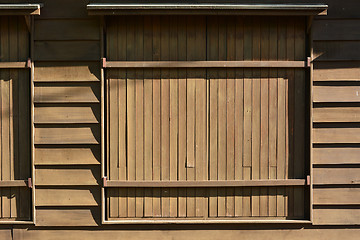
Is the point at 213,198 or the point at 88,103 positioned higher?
the point at 88,103

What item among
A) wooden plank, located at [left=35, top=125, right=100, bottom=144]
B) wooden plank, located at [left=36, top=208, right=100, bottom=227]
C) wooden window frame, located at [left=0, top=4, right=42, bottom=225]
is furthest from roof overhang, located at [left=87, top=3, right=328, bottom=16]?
wooden plank, located at [left=36, top=208, right=100, bottom=227]

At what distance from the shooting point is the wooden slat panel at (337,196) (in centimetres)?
461

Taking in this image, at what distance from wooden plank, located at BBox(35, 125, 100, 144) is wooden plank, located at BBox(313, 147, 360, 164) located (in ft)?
7.42

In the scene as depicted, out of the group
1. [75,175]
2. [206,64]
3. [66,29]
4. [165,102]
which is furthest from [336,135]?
[66,29]

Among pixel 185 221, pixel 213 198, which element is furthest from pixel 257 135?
pixel 185 221

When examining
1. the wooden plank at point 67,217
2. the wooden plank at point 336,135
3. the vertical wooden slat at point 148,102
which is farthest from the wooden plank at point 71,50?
the wooden plank at point 336,135

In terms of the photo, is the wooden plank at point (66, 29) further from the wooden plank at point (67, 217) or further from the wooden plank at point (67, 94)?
the wooden plank at point (67, 217)

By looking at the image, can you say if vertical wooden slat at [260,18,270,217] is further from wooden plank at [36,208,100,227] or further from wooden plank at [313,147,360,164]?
wooden plank at [36,208,100,227]

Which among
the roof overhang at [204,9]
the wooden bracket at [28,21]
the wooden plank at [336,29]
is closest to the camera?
the roof overhang at [204,9]

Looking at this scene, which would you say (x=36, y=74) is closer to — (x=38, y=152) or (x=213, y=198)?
(x=38, y=152)

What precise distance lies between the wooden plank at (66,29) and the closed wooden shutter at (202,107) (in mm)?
171

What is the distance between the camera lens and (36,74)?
455 centimetres

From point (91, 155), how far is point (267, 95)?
6.25 feet

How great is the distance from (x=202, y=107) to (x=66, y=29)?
1.59 m
